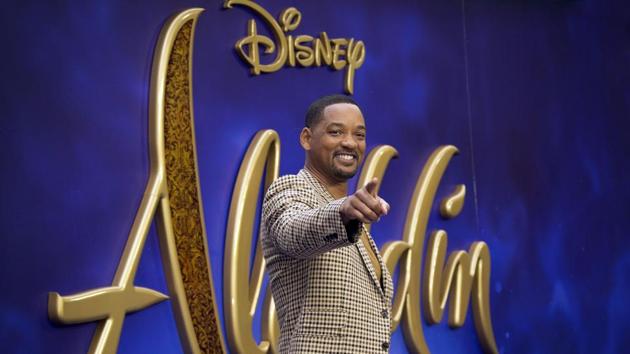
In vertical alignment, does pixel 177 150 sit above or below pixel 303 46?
below

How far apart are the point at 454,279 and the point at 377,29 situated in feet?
4.11

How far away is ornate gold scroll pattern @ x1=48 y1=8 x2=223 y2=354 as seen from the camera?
10.8 ft

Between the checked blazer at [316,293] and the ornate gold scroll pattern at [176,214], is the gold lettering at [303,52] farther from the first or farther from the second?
the checked blazer at [316,293]

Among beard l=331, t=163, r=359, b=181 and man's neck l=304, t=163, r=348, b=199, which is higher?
beard l=331, t=163, r=359, b=181

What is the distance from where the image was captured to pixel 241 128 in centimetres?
373

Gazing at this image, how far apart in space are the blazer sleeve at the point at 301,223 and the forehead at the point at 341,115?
7.6 inches

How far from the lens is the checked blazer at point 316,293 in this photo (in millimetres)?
2137

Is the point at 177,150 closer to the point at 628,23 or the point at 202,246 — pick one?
the point at 202,246

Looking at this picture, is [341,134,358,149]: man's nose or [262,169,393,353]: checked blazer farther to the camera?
[341,134,358,149]: man's nose

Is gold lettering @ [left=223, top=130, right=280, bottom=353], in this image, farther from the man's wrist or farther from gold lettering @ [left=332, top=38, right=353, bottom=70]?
the man's wrist

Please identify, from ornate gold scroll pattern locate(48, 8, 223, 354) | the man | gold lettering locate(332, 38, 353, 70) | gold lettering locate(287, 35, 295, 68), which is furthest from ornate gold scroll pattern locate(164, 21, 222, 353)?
the man

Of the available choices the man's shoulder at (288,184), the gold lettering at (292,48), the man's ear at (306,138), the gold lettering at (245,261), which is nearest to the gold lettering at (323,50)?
the gold lettering at (292,48)

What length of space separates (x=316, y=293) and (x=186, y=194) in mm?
1442

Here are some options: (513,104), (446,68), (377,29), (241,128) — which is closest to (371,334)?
(241,128)
